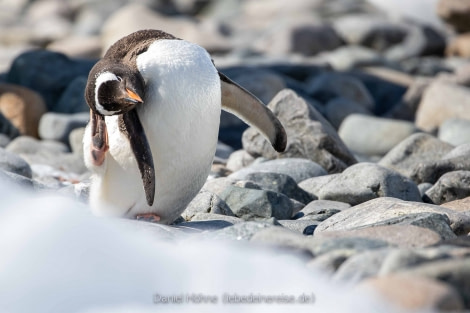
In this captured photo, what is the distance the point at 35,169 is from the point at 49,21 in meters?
21.2

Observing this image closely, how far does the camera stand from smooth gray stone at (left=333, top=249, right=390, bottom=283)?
344cm

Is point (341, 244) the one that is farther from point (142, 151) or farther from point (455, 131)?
point (455, 131)

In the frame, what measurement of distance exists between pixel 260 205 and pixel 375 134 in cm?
449

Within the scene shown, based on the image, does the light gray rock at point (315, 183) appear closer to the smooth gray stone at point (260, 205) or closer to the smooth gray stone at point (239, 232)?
the smooth gray stone at point (260, 205)

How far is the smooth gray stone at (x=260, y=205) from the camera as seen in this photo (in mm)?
5906

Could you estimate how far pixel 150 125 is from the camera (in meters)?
5.08

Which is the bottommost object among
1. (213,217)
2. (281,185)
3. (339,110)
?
(339,110)

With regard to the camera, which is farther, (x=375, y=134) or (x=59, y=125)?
(x=59, y=125)

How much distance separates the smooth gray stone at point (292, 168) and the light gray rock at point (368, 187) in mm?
637

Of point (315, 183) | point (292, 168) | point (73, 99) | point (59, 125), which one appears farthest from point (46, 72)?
point (315, 183)

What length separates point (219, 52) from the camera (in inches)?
763

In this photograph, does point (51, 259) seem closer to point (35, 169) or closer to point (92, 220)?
point (92, 220)

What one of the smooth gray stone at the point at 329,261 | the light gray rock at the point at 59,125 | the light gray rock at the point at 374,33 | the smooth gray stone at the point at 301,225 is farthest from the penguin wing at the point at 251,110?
the light gray rock at the point at 374,33

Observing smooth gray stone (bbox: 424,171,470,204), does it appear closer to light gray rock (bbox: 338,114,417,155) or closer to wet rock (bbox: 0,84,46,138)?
light gray rock (bbox: 338,114,417,155)
